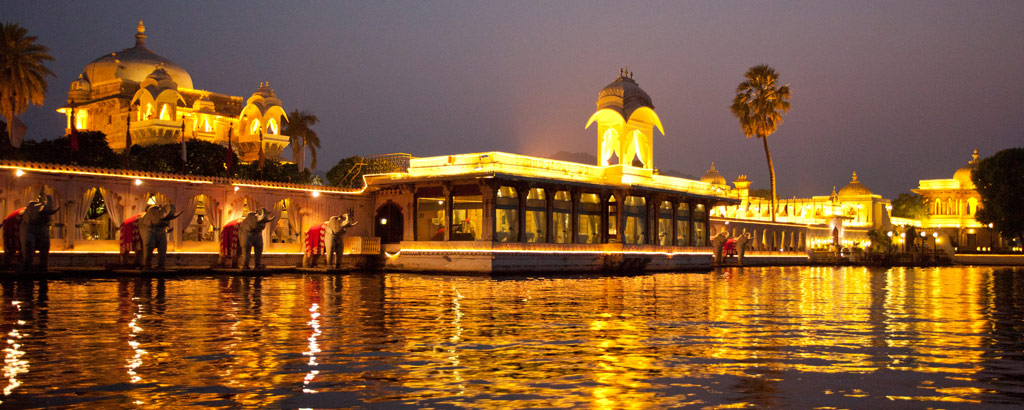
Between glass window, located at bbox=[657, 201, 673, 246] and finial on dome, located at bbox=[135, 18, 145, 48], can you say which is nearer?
glass window, located at bbox=[657, 201, 673, 246]

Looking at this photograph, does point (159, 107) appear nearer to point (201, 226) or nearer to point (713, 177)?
point (201, 226)

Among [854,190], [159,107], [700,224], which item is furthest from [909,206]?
[159,107]

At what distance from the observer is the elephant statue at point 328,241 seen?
35.6m

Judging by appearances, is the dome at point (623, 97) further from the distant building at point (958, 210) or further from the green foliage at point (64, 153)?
the distant building at point (958, 210)

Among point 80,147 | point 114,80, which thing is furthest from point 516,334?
point 114,80

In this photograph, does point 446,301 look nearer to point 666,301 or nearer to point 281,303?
point 281,303

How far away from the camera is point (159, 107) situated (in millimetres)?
64688

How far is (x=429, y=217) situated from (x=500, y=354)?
106ft

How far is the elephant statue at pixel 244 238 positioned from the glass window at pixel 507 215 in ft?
32.8

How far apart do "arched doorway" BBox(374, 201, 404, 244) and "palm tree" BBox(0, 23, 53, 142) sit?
1879cm

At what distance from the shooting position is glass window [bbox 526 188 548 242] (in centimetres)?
3975

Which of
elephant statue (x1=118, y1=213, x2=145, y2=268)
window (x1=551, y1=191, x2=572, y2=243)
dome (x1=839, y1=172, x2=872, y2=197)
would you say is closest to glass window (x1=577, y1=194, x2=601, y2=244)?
window (x1=551, y1=191, x2=572, y2=243)

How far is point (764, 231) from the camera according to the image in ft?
227

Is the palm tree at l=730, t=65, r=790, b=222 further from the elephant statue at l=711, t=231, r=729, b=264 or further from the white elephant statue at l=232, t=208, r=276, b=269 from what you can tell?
the white elephant statue at l=232, t=208, r=276, b=269
